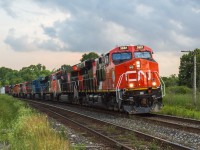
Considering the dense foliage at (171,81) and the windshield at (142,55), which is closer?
the windshield at (142,55)

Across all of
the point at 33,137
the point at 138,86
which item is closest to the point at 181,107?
the point at 138,86

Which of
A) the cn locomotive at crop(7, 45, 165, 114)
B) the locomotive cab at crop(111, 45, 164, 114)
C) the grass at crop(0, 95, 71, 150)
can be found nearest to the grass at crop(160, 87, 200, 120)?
the cn locomotive at crop(7, 45, 165, 114)

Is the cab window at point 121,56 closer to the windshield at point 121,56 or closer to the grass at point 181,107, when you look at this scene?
the windshield at point 121,56

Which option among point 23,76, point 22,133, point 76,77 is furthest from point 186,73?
point 23,76

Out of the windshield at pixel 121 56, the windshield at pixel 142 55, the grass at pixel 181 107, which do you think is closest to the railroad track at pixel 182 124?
the grass at pixel 181 107

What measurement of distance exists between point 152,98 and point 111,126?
5466 mm

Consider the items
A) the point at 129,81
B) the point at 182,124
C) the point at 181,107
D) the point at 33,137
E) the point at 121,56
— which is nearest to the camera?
the point at 33,137

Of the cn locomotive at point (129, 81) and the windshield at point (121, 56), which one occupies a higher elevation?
the windshield at point (121, 56)

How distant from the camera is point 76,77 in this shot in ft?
113

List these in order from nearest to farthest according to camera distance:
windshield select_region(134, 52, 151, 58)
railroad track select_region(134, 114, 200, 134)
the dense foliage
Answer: railroad track select_region(134, 114, 200, 134), windshield select_region(134, 52, 151, 58), the dense foliage

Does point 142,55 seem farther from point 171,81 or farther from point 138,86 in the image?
point 171,81

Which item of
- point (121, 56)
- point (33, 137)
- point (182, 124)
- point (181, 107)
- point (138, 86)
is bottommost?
point (182, 124)

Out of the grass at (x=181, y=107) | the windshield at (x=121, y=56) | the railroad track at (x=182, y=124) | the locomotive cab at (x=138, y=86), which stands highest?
the windshield at (x=121, y=56)

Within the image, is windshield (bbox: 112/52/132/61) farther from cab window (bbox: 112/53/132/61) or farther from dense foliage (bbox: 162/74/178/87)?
dense foliage (bbox: 162/74/178/87)
